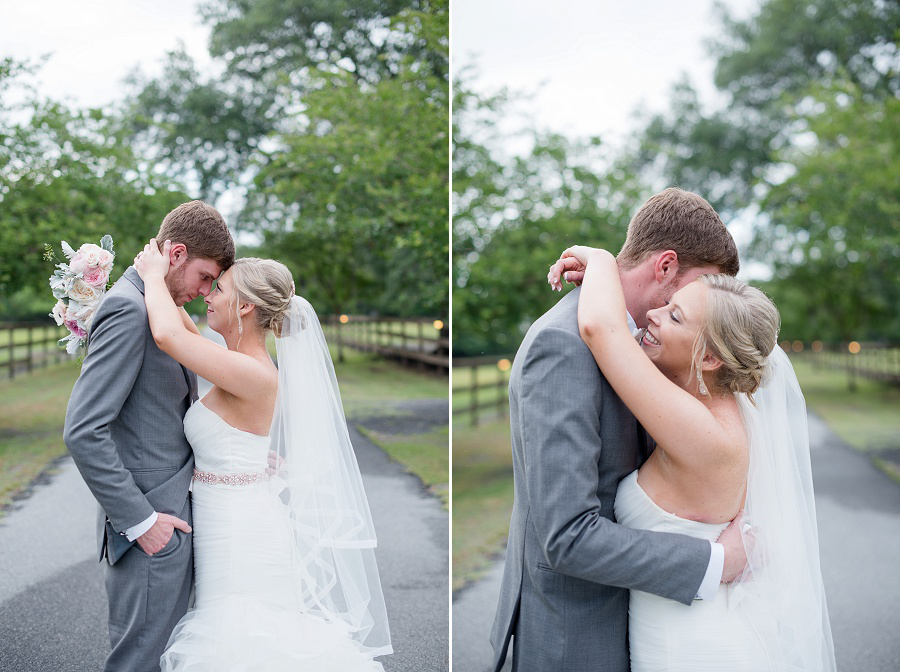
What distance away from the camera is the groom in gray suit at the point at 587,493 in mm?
1529

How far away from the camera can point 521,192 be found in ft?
25.5

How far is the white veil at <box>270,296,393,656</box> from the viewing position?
2.44m

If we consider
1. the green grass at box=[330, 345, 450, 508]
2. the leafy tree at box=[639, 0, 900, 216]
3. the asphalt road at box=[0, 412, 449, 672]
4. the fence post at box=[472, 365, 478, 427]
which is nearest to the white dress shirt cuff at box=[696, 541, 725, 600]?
the asphalt road at box=[0, 412, 449, 672]

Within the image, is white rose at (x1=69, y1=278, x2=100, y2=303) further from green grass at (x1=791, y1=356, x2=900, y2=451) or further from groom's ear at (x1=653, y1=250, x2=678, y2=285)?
green grass at (x1=791, y1=356, x2=900, y2=451)

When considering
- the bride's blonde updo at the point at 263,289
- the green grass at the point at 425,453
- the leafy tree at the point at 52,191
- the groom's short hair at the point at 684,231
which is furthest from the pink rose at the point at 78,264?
the green grass at the point at 425,453

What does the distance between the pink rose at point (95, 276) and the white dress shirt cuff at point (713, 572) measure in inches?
74.8

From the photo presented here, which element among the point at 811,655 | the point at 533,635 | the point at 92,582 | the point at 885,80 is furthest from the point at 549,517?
the point at 885,80

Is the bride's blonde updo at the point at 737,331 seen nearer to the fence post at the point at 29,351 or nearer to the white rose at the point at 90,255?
the white rose at the point at 90,255

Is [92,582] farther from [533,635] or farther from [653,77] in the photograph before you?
[653,77]

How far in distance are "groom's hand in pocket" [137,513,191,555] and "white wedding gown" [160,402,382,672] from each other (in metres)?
0.15

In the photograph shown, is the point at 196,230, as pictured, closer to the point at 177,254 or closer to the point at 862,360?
the point at 177,254

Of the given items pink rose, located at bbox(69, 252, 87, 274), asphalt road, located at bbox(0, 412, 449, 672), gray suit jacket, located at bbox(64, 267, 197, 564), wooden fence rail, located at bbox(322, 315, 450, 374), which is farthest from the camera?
wooden fence rail, located at bbox(322, 315, 450, 374)

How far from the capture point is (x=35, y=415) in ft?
18.9

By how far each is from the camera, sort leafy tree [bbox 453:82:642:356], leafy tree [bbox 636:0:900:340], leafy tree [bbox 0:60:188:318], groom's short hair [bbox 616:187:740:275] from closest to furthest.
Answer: groom's short hair [bbox 616:187:740:275] < leafy tree [bbox 0:60:188:318] < leafy tree [bbox 453:82:642:356] < leafy tree [bbox 636:0:900:340]
